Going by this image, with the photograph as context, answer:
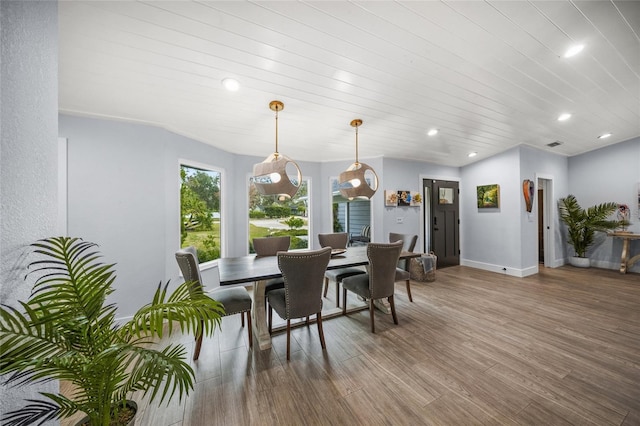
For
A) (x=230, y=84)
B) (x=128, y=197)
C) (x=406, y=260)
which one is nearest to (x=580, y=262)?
(x=406, y=260)

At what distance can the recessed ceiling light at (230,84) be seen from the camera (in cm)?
219

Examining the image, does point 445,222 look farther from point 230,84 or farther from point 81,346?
point 81,346

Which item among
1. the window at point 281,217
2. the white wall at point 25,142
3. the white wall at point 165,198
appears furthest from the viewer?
the window at point 281,217

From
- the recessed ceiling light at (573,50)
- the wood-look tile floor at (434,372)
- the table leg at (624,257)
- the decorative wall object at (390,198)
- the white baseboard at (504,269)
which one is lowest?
the wood-look tile floor at (434,372)

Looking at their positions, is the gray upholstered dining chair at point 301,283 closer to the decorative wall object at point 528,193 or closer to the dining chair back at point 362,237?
the dining chair back at point 362,237

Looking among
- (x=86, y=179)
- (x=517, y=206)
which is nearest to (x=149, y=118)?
(x=86, y=179)

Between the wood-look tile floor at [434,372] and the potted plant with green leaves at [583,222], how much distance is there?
103 inches

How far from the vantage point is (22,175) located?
0.98 meters

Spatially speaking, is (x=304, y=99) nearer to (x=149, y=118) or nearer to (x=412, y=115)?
(x=412, y=115)

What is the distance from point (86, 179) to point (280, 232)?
2.74 meters

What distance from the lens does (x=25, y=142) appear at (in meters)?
1.00

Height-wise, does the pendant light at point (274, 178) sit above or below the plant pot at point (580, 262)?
above

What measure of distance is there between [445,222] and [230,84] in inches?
202

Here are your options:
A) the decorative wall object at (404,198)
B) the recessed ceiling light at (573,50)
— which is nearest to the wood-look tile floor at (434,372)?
the decorative wall object at (404,198)
